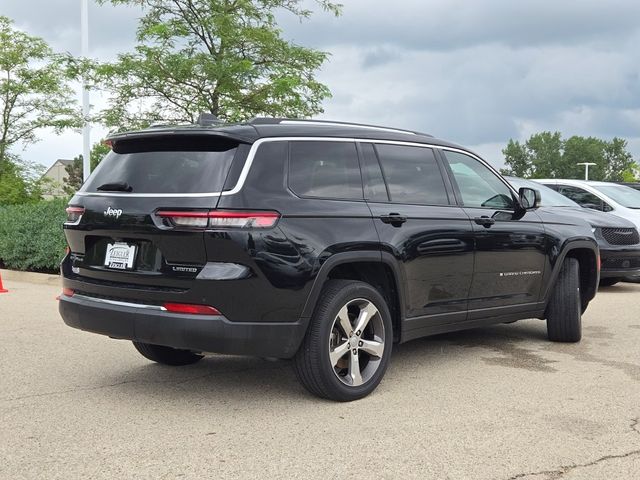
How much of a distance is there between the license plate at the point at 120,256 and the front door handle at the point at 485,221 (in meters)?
2.70

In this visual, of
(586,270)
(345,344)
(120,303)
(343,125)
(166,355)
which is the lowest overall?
(166,355)

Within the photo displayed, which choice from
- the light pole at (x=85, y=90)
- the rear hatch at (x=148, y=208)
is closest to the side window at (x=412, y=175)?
the rear hatch at (x=148, y=208)

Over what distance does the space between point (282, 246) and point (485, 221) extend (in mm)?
2173

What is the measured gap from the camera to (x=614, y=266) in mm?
10969

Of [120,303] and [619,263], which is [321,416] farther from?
[619,263]

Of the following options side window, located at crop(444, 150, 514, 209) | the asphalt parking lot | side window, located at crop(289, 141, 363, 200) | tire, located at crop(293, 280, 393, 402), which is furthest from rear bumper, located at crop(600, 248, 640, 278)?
side window, located at crop(289, 141, 363, 200)

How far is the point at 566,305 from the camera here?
6988 mm

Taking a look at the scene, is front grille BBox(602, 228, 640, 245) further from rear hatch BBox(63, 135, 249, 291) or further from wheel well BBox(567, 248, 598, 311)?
rear hatch BBox(63, 135, 249, 291)

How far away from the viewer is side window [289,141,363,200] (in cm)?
493

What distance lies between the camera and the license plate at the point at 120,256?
4.77m

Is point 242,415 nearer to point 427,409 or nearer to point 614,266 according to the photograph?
point 427,409

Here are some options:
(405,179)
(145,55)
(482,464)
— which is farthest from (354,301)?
(145,55)

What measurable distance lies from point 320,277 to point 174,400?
4.36ft

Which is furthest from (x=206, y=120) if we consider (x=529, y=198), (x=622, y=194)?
(x=622, y=194)
